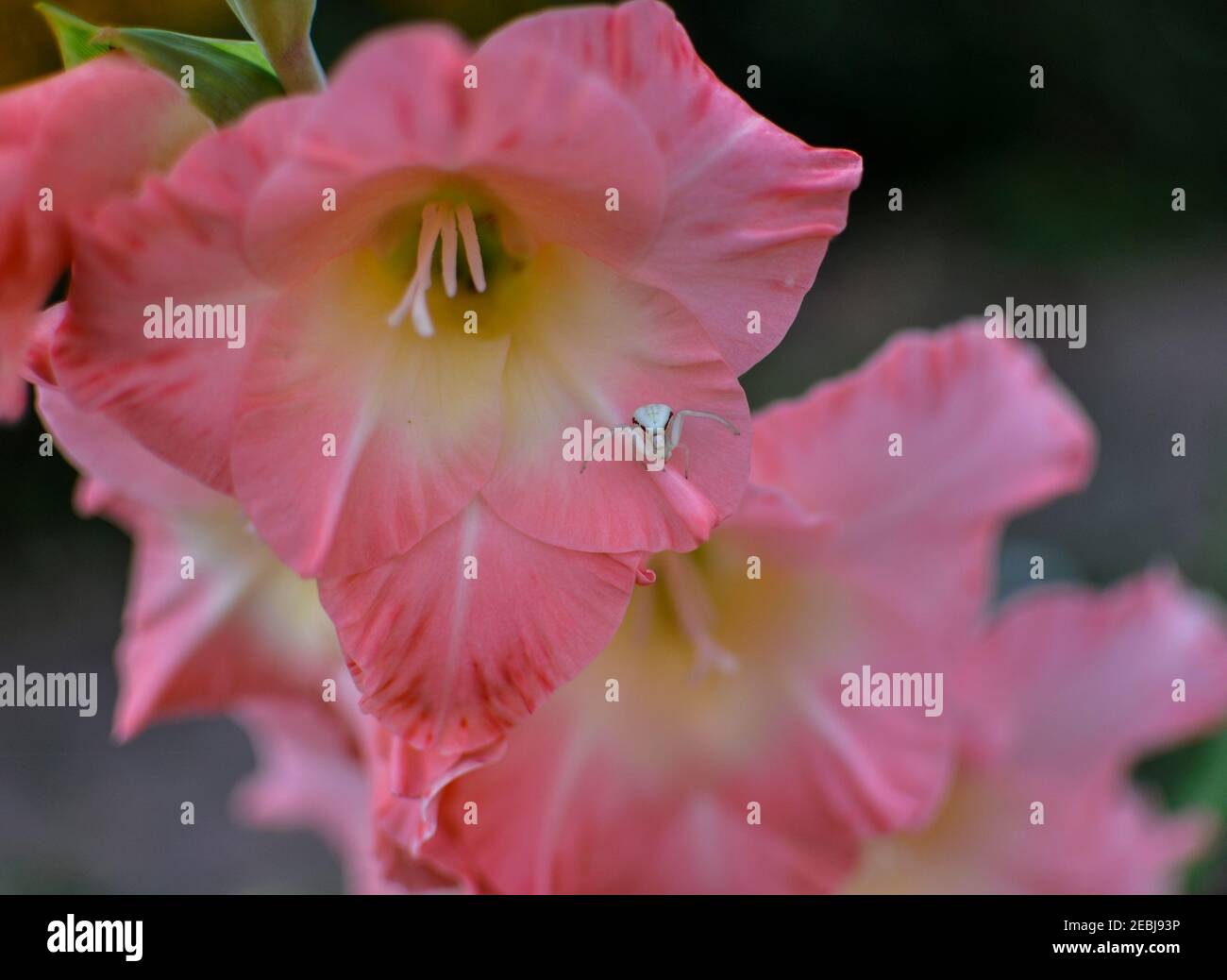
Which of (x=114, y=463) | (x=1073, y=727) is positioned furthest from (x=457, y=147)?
(x=1073, y=727)

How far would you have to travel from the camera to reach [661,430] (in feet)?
1.64

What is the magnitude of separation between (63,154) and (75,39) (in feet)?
0.24

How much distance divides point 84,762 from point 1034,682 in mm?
1560

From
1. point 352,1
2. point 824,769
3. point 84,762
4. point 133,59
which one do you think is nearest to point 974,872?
point 824,769

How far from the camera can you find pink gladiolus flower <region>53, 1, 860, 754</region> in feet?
1.45

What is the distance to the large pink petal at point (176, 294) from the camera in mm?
443

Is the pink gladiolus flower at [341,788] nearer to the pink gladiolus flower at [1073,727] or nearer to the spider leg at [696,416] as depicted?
the spider leg at [696,416]

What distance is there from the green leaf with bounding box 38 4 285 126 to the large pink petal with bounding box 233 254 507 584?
0.25 feet

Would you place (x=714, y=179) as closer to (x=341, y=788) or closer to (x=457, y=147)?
(x=457, y=147)

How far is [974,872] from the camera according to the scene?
874 millimetres

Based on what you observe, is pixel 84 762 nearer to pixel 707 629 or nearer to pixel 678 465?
pixel 707 629

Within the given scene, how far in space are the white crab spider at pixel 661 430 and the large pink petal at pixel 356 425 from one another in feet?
0.23

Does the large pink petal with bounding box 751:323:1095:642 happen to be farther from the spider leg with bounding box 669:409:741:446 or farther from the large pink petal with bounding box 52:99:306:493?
the large pink petal with bounding box 52:99:306:493
